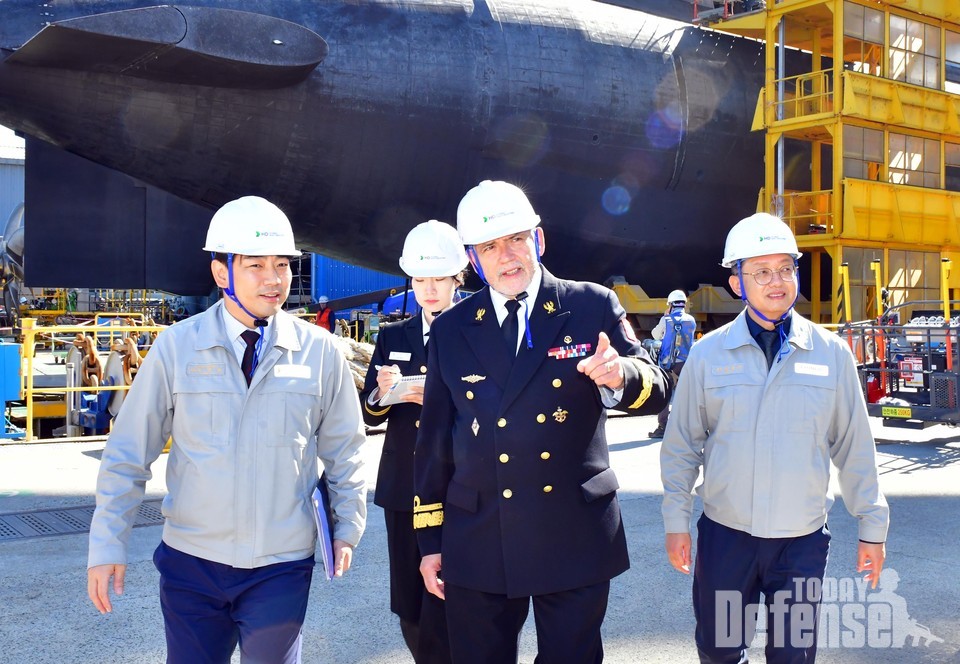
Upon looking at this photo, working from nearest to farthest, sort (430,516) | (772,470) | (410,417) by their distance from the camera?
(430,516)
(772,470)
(410,417)

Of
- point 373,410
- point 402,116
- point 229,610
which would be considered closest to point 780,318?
point 373,410

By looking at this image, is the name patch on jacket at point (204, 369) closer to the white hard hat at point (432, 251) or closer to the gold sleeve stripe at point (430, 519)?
the gold sleeve stripe at point (430, 519)

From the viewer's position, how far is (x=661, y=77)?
1622cm

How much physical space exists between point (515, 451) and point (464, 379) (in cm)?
31

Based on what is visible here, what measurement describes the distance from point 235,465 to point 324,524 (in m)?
0.36

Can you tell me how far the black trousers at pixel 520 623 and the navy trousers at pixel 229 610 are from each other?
1.74 feet

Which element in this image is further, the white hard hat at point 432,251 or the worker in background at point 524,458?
the white hard hat at point 432,251

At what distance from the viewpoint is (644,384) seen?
9.63 ft

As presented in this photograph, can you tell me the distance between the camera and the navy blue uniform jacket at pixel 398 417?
3791 mm

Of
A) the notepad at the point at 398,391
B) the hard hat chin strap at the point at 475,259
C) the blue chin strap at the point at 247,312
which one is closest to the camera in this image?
the hard hat chin strap at the point at 475,259

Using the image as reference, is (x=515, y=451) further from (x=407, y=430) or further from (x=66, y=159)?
(x=66, y=159)

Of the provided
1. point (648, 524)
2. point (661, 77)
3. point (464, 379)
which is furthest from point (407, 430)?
point (661, 77)

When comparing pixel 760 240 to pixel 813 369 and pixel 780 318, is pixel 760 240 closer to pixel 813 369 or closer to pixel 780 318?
pixel 780 318

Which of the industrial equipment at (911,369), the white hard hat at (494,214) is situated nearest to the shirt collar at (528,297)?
the white hard hat at (494,214)
